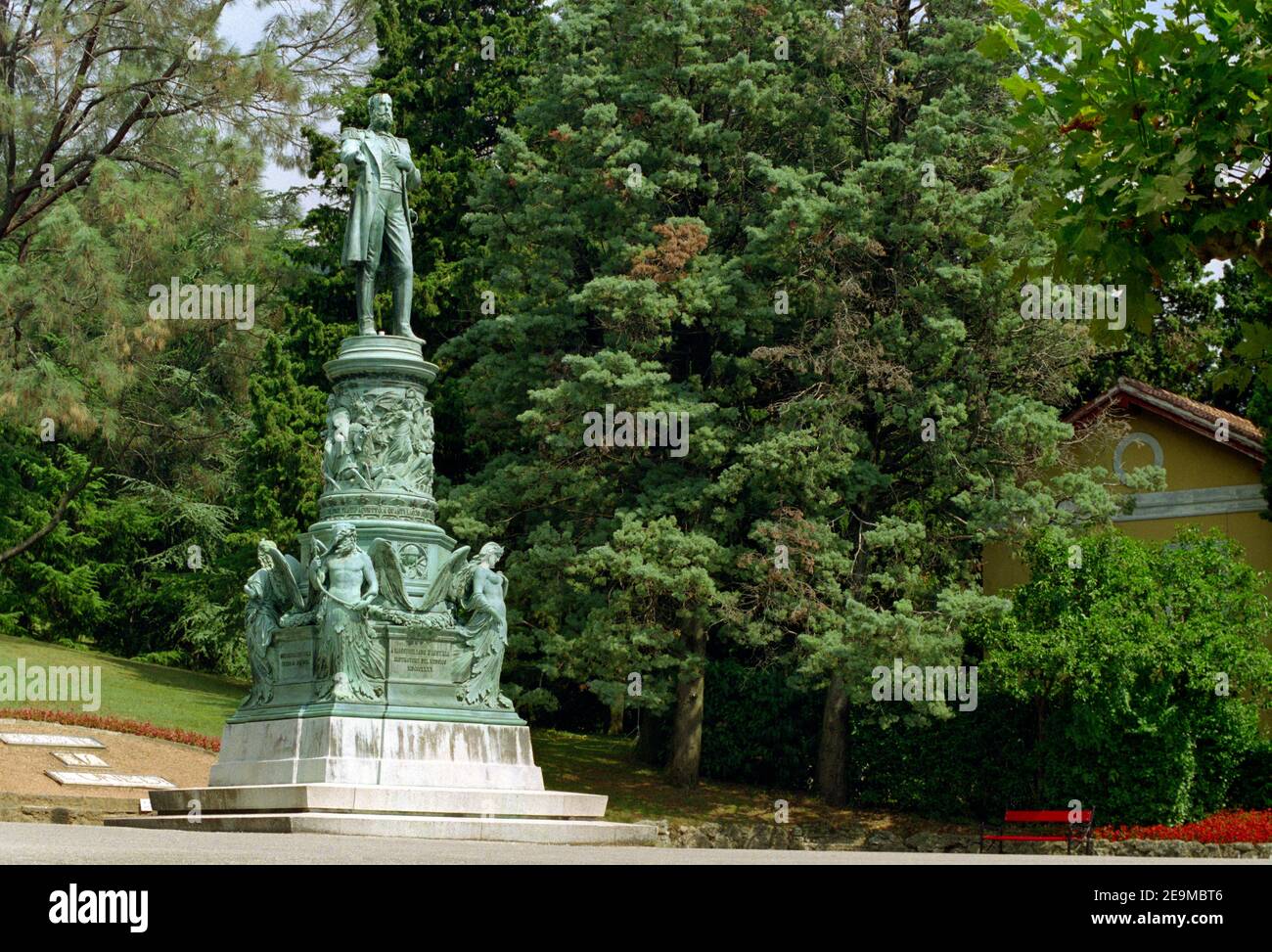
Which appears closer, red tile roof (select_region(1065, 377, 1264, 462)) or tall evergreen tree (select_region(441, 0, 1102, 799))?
tall evergreen tree (select_region(441, 0, 1102, 799))

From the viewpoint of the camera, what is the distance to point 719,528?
29094 millimetres

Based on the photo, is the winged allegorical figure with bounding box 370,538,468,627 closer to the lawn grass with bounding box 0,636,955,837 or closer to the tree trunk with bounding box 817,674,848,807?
the lawn grass with bounding box 0,636,955,837

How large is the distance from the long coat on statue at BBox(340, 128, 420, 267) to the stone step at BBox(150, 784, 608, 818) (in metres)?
7.03

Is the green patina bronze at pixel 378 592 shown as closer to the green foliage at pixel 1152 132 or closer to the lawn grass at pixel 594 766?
the lawn grass at pixel 594 766

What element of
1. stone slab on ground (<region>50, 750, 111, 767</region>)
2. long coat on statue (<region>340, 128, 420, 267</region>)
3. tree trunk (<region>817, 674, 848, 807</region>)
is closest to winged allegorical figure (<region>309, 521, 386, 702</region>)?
long coat on statue (<region>340, 128, 420, 267</region>)

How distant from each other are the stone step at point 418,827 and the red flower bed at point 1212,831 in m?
11.4

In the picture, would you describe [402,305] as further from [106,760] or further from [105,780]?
[106,760]

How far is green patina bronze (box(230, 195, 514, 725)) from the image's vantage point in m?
17.5

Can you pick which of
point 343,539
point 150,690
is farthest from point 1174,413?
point 150,690

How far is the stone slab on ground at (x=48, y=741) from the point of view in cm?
2472

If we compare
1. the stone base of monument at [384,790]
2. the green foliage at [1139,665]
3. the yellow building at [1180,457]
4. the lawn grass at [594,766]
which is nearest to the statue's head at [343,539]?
the stone base of monument at [384,790]

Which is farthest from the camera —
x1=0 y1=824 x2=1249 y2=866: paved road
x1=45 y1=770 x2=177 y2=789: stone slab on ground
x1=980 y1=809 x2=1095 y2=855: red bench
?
x1=980 y1=809 x2=1095 y2=855: red bench

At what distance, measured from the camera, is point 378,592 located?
1781 cm
